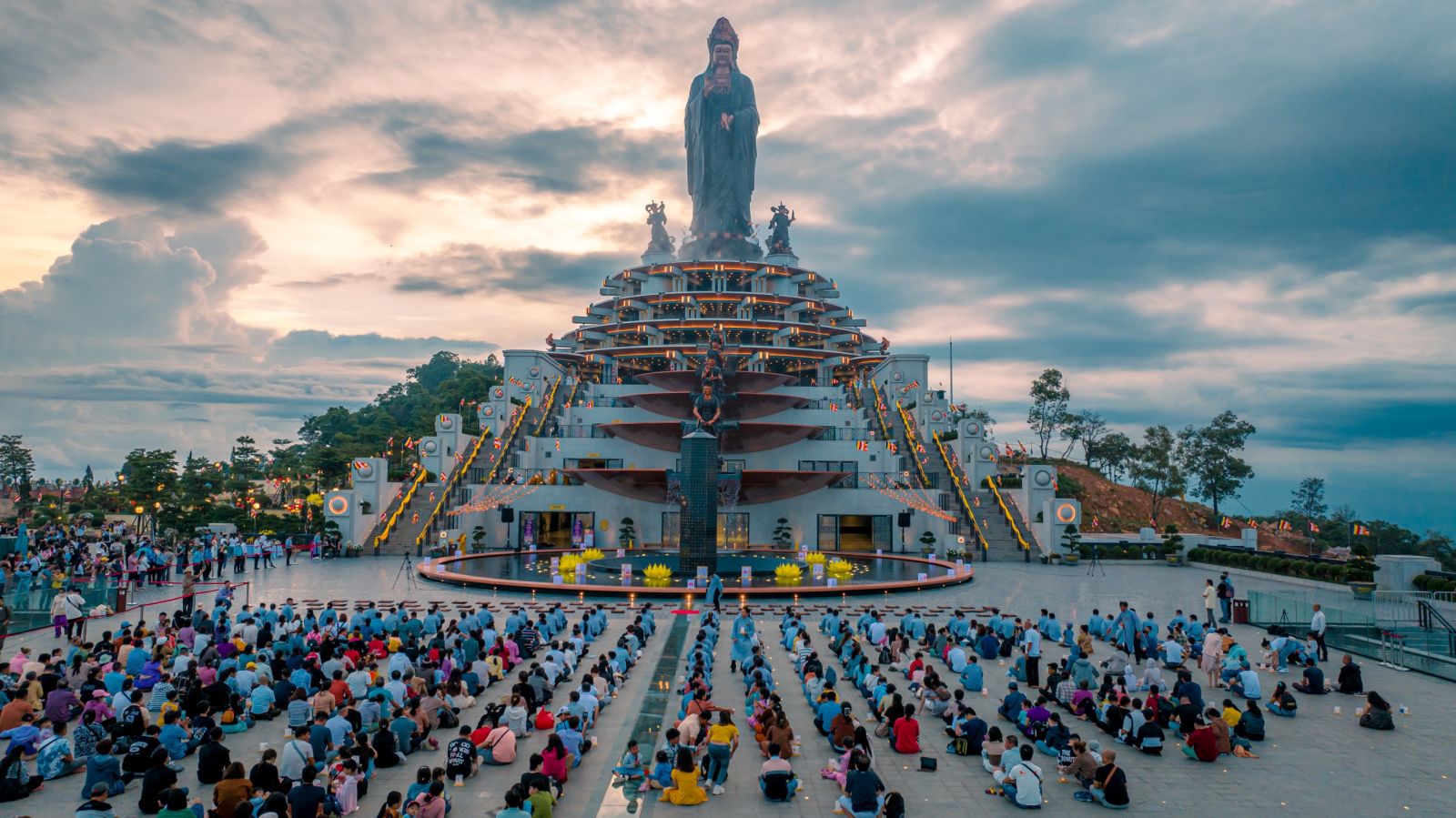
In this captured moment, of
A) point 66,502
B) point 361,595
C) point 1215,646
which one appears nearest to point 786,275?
point 361,595

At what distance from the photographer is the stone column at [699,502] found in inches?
1437

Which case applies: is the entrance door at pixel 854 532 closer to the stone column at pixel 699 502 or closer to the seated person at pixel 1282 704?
the stone column at pixel 699 502

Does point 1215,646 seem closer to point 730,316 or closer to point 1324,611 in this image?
point 1324,611

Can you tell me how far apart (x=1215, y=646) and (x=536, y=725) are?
16.7 metres

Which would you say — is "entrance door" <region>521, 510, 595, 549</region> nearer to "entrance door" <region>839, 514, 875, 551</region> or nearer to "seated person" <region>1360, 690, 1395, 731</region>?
"entrance door" <region>839, 514, 875, 551</region>

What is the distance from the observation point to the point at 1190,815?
12.3m

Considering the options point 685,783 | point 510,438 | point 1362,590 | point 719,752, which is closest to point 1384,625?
point 1362,590

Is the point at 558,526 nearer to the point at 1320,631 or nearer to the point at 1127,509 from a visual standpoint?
the point at 1320,631

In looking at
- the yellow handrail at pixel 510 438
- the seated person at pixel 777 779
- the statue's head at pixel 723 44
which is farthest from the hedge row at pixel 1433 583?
the statue's head at pixel 723 44

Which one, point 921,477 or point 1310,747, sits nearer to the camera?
point 1310,747

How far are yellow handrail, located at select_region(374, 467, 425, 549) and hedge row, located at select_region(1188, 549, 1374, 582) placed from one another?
51.2 meters

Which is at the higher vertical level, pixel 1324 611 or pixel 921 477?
pixel 921 477

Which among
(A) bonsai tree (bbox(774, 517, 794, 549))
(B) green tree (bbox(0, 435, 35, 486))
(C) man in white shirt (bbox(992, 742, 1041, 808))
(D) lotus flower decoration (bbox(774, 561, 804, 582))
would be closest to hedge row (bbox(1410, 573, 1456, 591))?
(D) lotus flower decoration (bbox(774, 561, 804, 582))

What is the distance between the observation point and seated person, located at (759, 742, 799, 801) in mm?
12430
